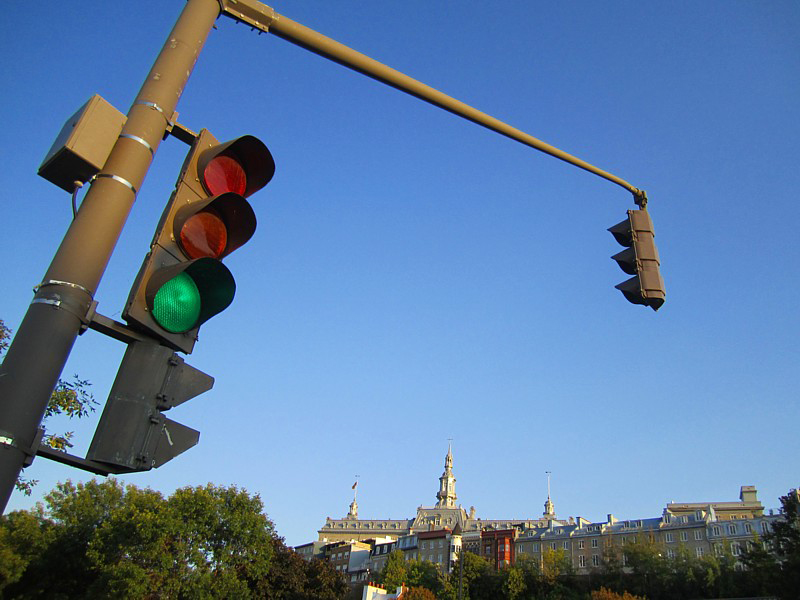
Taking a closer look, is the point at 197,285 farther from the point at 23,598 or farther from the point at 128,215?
the point at 23,598

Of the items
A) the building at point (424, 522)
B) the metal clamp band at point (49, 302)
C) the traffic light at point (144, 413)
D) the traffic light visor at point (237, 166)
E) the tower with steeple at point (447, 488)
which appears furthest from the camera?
the tower with steeple at point (447, 488)

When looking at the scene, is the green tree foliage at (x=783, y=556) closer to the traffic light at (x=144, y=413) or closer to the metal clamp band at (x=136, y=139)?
the traffic light at (x=144, y=413)

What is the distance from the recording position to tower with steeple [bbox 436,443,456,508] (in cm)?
17862

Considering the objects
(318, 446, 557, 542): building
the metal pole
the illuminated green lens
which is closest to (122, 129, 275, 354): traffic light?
the illuminated green lens

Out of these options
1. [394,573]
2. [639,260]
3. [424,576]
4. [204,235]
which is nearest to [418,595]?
[424,576]

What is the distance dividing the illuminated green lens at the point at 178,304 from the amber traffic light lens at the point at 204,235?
0.25 meters

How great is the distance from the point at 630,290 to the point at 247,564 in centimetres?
4650

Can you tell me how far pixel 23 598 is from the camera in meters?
39.8

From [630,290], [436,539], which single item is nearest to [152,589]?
[630,290]

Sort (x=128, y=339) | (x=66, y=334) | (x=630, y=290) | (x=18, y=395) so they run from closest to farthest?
(x=18, y=395), (x=66, y=334), (x=128, y=339), (x=630, y=290)

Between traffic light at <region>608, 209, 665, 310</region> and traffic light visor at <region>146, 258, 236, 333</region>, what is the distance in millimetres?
3775

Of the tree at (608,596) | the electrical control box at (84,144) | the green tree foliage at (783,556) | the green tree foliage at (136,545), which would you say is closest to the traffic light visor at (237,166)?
the electrical control box at (84,144)

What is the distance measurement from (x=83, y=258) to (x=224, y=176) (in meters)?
1.15

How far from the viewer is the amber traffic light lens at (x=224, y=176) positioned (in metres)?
4.16
